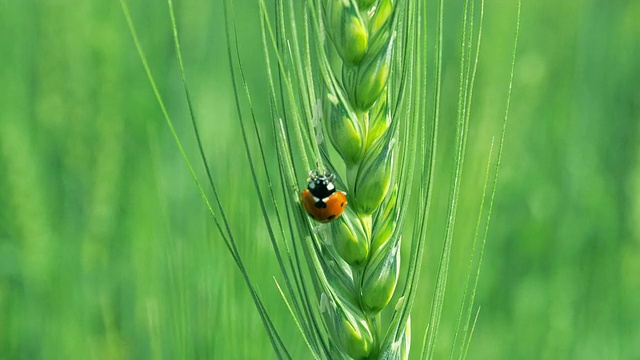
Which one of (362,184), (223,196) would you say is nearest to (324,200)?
(362,184)

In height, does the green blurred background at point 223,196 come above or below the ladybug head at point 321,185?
below

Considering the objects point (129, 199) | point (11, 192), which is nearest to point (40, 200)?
point (11, 192)

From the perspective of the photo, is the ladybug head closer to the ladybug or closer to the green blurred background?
the ladybug

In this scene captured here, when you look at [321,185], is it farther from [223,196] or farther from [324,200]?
[223,196]

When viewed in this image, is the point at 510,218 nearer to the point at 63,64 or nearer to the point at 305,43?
the point at 63,64

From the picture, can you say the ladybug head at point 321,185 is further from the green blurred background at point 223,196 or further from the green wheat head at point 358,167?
the green blurred background at point 223,196

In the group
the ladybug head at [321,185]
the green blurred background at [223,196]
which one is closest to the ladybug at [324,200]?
the ladybug head at [321,185]

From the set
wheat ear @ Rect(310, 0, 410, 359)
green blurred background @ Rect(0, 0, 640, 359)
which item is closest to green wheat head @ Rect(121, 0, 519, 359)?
wheat ear @ Rect(310, 0, 410, 359)
